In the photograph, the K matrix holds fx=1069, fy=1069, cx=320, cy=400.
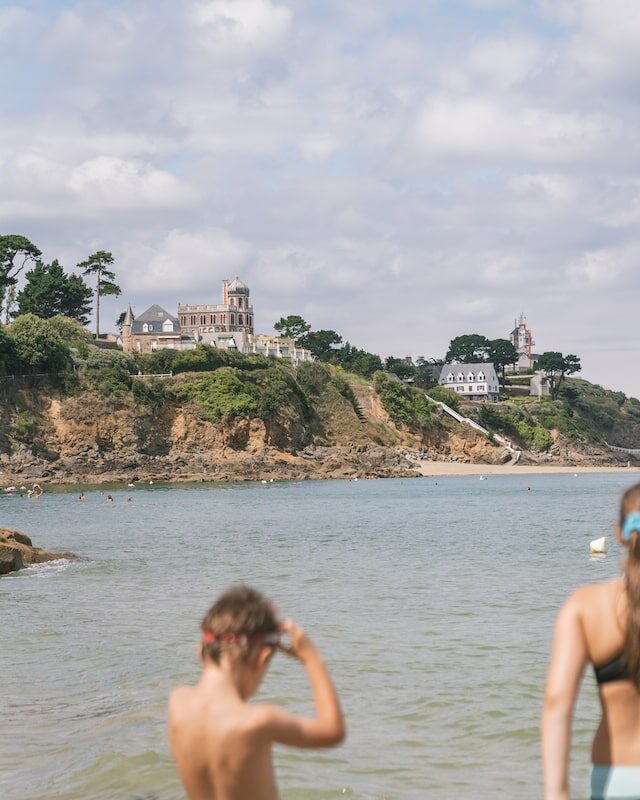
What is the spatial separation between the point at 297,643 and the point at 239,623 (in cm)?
22

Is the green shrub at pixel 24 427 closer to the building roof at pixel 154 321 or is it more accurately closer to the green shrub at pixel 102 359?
the green shrub at pixel 102 359

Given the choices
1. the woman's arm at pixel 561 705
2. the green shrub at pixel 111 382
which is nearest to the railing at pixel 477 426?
the green shrub at pixel 111 382

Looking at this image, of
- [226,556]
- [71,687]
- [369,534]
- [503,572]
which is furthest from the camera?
[369,534]

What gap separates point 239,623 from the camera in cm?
363

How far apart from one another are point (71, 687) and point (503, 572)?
12.4 metres

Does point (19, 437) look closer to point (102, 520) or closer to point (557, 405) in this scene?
point (102, 520)

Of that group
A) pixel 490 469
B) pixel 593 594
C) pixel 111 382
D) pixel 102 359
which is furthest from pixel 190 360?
pixel 593 594

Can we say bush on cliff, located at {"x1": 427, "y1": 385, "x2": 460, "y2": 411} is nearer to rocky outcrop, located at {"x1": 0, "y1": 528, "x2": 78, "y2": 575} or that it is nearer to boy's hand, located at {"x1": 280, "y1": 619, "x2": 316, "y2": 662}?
rocky outcrop, located at {"x1": 0, "y1": 528, "x2": 78, "y2": 575}

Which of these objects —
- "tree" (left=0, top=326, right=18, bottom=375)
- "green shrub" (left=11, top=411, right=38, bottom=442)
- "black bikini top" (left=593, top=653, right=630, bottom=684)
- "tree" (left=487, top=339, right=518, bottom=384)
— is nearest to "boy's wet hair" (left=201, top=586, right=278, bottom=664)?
"black bikini top" (left=593, top=653, right=630, bottom=684)

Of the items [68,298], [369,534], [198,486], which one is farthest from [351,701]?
[68,298]

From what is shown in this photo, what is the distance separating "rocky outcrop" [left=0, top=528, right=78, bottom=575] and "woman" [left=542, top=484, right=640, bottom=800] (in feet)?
72.6

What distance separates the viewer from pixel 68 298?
9912 centimetres

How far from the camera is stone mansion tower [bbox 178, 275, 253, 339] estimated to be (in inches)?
5197

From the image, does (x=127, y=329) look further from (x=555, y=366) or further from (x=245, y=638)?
(x=245, y=638)
